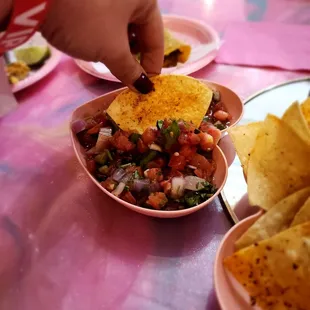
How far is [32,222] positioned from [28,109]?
50 cm

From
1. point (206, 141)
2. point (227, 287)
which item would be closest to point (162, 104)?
point (206, 141)

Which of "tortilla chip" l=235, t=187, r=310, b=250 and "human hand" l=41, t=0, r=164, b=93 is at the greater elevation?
"human hand" l=41, t=0, r=164, b=93

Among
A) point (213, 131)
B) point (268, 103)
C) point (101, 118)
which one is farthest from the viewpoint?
point (268, 103)

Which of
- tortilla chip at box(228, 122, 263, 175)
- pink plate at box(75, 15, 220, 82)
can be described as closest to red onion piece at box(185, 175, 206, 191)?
tortilla chip at box(228, 122, 263, 175)

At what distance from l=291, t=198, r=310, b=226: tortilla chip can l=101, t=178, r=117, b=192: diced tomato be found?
0.39 m

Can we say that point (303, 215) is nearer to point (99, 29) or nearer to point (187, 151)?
point (187, 151)

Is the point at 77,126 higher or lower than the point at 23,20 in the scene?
lower

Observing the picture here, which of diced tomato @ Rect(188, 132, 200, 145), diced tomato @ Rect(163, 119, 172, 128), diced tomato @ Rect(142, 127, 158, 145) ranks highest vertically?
diced tomato @ Rect(163, 119, 172, 128)

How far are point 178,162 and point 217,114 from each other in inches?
10.3

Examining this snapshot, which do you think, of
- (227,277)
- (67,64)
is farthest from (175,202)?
(67,64)

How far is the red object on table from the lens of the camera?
0.64 meters

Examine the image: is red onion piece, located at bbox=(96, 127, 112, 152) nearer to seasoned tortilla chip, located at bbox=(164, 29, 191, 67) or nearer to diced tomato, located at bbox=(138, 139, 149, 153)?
diced tomato, located at bbox=(138, 139, 149, 153)

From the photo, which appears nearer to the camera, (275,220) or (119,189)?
(275,220)

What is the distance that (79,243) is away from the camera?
Result: 862mm
